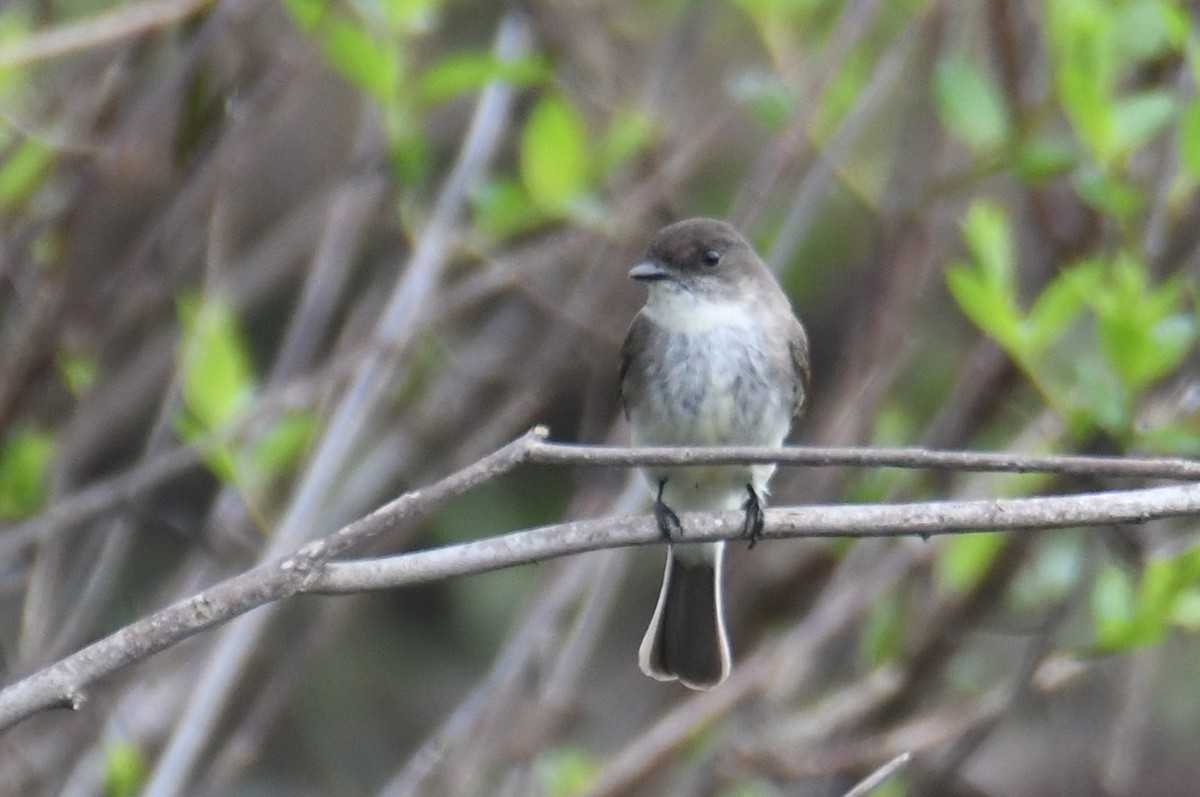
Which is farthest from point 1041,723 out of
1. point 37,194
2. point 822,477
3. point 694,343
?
point 37,194

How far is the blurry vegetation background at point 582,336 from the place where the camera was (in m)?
3.75

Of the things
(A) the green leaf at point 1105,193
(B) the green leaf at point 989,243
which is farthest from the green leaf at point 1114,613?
(A) the green leaf at point 1105,193

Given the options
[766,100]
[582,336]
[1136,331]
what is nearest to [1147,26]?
[1136,331]

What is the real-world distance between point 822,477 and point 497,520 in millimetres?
1796

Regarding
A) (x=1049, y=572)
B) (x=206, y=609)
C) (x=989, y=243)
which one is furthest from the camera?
(x=1049, y=572)

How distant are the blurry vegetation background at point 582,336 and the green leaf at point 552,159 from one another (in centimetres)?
1

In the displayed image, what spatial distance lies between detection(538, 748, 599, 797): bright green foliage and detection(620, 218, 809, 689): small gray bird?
0.41 metres

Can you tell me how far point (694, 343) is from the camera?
412 centimetres

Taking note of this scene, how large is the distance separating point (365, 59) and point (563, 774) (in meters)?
1.73

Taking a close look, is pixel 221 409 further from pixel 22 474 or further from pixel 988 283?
pixel 988 283

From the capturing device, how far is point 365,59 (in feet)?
12.0

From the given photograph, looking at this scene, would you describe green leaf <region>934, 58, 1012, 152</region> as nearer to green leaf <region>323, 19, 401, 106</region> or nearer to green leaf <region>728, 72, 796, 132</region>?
green leaf <region>728, 72, 796, 132</region>

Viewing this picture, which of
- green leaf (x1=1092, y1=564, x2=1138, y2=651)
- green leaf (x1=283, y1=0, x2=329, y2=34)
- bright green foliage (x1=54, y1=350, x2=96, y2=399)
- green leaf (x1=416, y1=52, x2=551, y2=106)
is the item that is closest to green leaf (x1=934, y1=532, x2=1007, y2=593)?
green leaf (x1=1092, y1=564, x2=1138, y2=651)

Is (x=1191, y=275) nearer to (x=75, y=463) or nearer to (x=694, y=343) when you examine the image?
(x=694, y=343)
